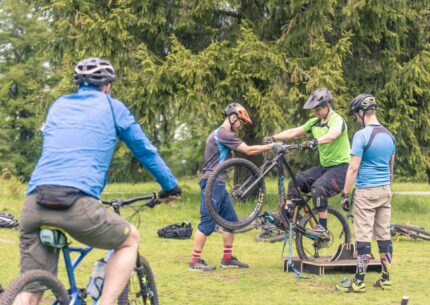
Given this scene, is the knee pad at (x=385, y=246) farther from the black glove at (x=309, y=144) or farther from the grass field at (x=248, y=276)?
the black glove at (x=309, y=144)

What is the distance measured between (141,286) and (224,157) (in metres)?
3.91

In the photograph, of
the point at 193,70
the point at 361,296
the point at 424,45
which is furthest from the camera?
the point at 424,45

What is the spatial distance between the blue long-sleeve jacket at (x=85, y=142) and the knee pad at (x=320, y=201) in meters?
4.56

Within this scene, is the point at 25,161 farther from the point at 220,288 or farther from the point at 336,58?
the point at 220,288

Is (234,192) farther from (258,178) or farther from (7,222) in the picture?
(7,222)

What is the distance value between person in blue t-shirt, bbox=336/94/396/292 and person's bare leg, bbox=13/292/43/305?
438 centimetres

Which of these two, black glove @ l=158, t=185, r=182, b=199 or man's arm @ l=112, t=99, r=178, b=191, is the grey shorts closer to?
black glove @ l=158, t=185, r=182, b=199

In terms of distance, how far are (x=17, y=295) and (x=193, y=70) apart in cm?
1179

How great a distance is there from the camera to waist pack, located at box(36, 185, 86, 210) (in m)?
4.38

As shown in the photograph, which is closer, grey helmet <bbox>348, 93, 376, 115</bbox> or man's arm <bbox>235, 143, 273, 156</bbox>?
grey helmet <bbox>348, 93, 376, 115</bbox>

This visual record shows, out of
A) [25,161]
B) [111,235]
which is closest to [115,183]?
[25,161]

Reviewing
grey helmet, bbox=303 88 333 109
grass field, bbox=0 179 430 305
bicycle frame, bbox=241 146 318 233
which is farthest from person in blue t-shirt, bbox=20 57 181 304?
grey helmet, bbox=303 88 333 109

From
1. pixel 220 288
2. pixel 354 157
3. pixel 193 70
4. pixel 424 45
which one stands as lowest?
pixel 220 288

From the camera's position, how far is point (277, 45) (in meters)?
16.6
